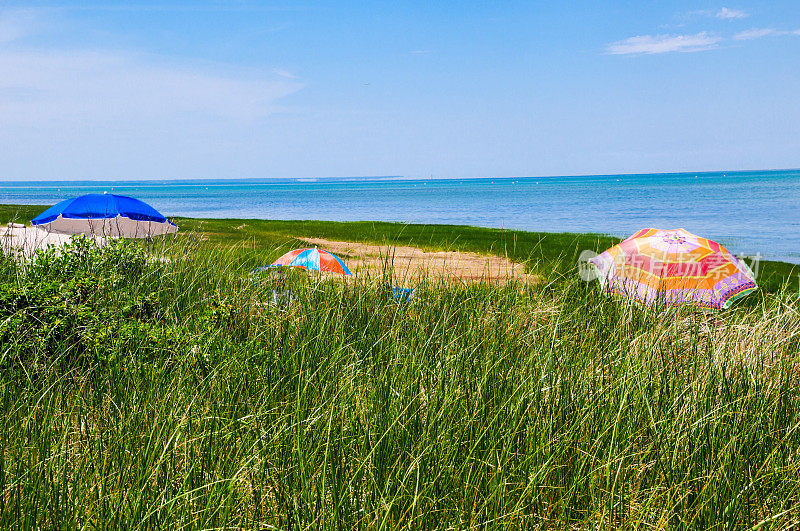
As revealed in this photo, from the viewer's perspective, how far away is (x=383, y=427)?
106 inches

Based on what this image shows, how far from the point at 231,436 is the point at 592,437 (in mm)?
1718

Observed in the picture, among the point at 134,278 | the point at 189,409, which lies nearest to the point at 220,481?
the point at 189,409

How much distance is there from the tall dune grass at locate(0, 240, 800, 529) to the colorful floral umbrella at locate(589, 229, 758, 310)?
7.61 feet

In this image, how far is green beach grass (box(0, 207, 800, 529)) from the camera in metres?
2.29

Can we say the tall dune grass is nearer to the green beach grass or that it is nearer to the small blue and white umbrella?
the green beach grass

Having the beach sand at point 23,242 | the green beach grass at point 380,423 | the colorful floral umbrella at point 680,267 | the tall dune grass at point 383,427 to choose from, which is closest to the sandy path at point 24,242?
the beach sand at point 23,242

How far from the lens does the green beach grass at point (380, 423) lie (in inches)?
90.0

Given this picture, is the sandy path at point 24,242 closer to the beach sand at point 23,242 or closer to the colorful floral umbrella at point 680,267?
the beach sand at point 23,242

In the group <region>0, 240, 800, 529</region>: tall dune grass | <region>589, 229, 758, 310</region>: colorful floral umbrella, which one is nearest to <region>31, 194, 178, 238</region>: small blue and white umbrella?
<region>0, 240, 800, 529</region>: tall dune grass

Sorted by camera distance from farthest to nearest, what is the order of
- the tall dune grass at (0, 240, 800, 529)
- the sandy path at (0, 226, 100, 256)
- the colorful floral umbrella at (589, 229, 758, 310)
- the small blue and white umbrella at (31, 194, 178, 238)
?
the small blue and white umbrella at (31, 194, 178, 238) < the colorful floral umbrella at (589, 229, 758, 310) < the sandy path at (0, 226, 100, 256) < the tall dune grass at (0, 240, 800, 529)

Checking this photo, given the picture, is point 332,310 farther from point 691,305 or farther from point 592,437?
point 691,305

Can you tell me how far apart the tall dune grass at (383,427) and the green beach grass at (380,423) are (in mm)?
17

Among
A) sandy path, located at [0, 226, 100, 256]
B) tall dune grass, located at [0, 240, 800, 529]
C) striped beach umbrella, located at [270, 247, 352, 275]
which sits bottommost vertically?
tall dune grass, located at [0, 240, 800, 529]

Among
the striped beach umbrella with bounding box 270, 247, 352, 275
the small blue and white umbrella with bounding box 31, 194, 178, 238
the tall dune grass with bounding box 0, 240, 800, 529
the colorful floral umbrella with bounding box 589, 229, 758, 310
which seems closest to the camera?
the tall dune grass with bounding box 0, 240, 800, 529
